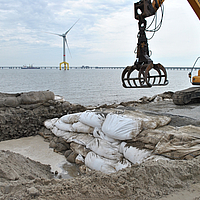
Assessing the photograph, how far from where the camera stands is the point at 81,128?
184 inches

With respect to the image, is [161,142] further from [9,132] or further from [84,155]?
[9,132]

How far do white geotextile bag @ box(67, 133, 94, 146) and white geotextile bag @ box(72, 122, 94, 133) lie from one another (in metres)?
0.11

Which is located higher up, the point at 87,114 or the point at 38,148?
the point at 87,114

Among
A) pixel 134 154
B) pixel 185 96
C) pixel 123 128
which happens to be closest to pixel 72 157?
pixel 123 128

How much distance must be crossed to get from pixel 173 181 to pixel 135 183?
368 millimetres

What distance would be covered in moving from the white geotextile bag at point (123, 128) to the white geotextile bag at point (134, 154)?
17cm

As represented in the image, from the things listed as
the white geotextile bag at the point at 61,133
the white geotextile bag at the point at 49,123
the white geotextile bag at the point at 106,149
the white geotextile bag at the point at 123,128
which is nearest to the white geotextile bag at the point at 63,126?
the white geotextile bag at the point at 61,133

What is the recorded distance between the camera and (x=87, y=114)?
458 cm

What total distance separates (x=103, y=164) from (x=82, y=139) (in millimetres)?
1032

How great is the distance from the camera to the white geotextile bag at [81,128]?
452 cm

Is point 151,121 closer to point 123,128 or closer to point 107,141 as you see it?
point 123,128

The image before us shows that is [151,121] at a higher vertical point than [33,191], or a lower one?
higher

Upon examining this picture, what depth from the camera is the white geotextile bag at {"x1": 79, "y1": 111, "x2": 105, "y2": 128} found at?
166 inches

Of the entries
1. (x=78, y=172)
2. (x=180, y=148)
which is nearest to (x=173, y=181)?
(x=180, y=148)
